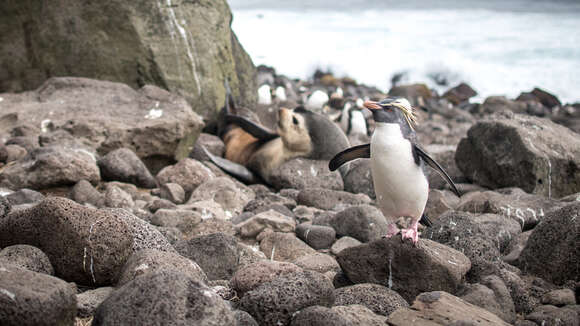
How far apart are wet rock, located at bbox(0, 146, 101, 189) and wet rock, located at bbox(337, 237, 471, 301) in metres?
3.17

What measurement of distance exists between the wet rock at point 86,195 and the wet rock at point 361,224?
225 cm

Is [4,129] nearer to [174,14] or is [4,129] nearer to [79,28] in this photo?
[79,28]

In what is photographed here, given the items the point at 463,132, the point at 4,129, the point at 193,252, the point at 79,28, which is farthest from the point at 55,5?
the point at 463,132

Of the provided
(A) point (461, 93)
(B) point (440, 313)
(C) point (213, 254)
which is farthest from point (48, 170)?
(A) point (461, 93)

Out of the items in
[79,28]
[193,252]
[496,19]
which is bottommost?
[496,19]

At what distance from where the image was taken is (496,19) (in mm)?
42438

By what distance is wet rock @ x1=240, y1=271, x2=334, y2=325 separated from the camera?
3.11 meters

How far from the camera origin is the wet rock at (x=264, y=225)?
17.5 ft

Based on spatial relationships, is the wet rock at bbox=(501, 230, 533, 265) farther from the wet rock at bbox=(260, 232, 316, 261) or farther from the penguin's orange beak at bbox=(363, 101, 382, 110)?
the penguin's orange beak at bbox=(363, 101, 382, 110)

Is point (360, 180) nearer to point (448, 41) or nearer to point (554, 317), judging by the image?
point (554, 317)

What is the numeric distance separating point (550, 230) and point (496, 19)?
41.5m

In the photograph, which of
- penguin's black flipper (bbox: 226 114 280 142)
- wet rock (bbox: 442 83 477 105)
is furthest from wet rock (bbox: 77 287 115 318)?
wet rock (bbox: 442 83 477 105)

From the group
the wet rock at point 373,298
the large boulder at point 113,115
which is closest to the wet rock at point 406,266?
the wet rock at point 373,298

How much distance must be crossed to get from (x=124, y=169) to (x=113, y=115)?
1.36m
